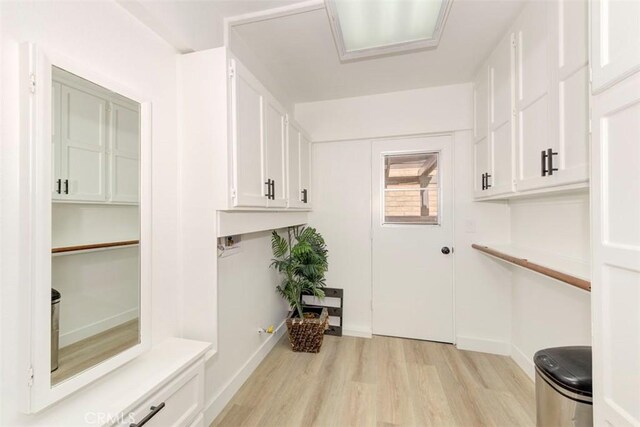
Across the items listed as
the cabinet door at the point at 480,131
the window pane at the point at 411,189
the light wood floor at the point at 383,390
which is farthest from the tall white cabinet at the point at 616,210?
the window pane at the point at 411,189

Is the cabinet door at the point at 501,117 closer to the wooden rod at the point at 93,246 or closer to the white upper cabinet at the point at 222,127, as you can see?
the white upper cabinet at the point at 222,127

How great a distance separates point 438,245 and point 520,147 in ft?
4.33

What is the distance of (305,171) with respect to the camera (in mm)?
2814

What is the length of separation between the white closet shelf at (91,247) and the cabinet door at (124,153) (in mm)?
198

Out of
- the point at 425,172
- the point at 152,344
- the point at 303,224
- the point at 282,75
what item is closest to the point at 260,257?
the point at 303,224

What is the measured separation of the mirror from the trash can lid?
6.13 feet

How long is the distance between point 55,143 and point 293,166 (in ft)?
5.42

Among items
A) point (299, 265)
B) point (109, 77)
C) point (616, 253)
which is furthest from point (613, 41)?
point (299, 265)

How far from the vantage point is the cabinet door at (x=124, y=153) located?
47.2 inches

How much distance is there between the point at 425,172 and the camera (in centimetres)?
287

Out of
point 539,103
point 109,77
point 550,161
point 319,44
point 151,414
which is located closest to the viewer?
point 151,414

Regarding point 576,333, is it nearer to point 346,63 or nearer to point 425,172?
point 425,172

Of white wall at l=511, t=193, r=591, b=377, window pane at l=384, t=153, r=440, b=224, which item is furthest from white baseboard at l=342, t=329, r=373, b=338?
white wall at l=511, t=193, r=591, b=377

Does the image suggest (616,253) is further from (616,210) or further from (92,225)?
(92,225)
